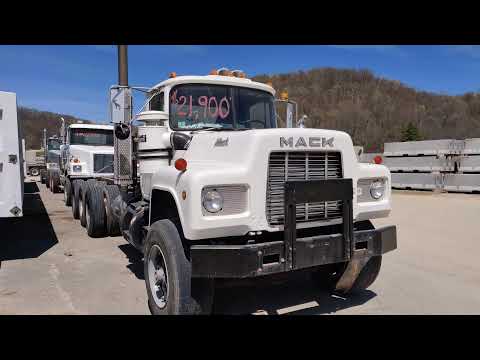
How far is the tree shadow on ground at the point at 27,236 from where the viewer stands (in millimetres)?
6266

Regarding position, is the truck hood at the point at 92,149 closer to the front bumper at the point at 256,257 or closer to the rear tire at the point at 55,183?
the rear tire at the point at 55,183

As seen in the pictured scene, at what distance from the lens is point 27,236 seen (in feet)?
24.6

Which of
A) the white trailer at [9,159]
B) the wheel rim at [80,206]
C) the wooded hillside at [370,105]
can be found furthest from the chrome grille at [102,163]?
the wooded hillside at [370,105]

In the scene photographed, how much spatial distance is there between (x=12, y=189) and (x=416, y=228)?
7688mm

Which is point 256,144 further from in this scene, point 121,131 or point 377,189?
point 121,131

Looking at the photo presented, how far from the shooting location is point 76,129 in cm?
1116

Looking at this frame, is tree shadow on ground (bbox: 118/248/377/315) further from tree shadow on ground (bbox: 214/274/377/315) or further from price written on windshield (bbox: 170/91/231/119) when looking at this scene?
price written on windshield (bbox: 170/91/231/119)

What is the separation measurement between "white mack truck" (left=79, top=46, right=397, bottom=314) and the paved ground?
0.44 meters

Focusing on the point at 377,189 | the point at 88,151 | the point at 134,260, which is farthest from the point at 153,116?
the point at 88,151

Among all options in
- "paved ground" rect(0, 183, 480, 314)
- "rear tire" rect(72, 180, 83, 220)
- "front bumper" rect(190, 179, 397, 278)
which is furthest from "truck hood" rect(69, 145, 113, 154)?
"front bumper" rect(190, 179, 397, 278)

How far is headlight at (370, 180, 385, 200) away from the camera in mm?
3808

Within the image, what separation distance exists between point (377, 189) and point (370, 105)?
70669mm

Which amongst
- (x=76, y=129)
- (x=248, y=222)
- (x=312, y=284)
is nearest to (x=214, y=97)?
(x=248, y=222)
